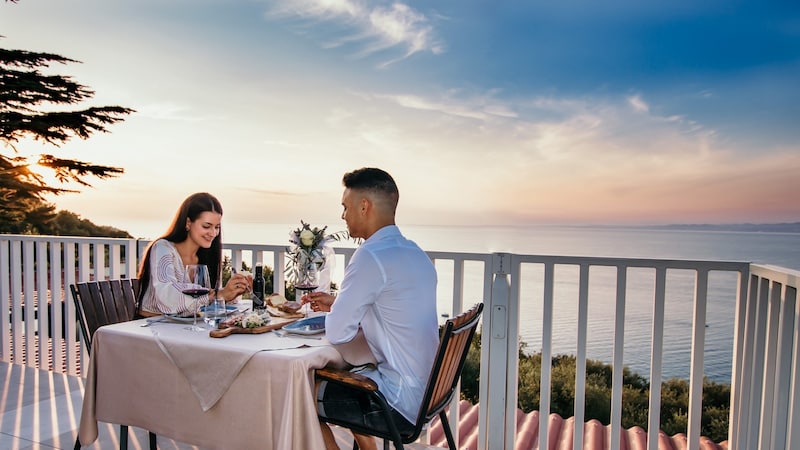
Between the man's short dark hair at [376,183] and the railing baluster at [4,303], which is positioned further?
the railing baluster at [4,303]

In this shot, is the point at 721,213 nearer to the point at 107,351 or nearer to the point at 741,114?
the point at 741,114

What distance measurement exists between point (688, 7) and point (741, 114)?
10.0 feet

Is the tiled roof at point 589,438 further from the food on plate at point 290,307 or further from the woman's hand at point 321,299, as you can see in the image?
→ the woman's hand at point 321,299

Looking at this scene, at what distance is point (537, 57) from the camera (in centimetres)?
1022

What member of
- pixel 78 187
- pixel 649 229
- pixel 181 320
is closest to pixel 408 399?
pixel 181 320

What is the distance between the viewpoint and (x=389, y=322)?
5.87 ft

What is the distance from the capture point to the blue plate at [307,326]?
6.31 feet

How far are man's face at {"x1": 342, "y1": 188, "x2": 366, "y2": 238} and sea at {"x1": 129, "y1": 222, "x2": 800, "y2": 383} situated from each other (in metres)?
0.18

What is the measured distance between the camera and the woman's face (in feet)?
9.36

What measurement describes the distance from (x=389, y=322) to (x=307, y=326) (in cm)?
39

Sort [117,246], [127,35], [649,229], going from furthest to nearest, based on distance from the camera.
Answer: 1. [649,229]
2. [127,35]
3. [117,246]

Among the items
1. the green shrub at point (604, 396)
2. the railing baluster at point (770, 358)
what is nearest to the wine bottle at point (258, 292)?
the railing baluster at point (770, 358)

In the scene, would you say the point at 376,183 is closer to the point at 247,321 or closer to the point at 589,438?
the point at 247,321

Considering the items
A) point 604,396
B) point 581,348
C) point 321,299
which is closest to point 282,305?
point 321,299
